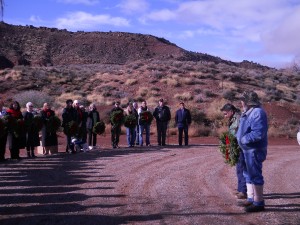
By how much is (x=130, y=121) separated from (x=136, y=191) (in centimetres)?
994

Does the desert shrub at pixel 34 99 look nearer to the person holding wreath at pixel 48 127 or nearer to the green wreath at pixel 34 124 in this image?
the person holding wreath at pixel 48 127

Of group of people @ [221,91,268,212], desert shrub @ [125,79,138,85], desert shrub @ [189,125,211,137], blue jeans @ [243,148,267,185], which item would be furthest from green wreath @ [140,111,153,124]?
desert shrub @ [125,79,138,85]

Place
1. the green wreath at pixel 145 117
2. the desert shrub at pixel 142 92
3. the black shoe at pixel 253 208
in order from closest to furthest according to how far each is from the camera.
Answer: the black shoe at pixel 253 208 → the green wreath at pixel 145 117 → the desert shrub at pixel 142 92

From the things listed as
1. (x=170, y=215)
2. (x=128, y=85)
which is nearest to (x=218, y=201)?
(x=170, y=215)

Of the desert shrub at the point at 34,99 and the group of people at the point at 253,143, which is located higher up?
the desert shrub at the point at 34,99

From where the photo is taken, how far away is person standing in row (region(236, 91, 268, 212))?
29.0 ft

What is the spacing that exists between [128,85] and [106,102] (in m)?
8.07

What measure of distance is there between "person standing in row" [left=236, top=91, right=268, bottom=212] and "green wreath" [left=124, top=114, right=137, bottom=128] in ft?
38.3

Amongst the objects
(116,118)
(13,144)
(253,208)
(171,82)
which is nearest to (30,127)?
(13,144)

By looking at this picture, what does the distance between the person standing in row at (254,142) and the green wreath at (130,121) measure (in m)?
11.7

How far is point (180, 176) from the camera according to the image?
13016 mm

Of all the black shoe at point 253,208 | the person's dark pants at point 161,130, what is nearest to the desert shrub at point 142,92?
the person's dark pants at point 161,130

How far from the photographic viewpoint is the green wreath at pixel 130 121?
20688 mm

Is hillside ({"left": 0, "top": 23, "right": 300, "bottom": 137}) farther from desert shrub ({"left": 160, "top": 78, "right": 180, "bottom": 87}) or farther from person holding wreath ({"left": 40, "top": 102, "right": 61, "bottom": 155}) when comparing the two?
person holding wreath ({"left": 40, "top": 102, "right": 61, "bottom": 155})
